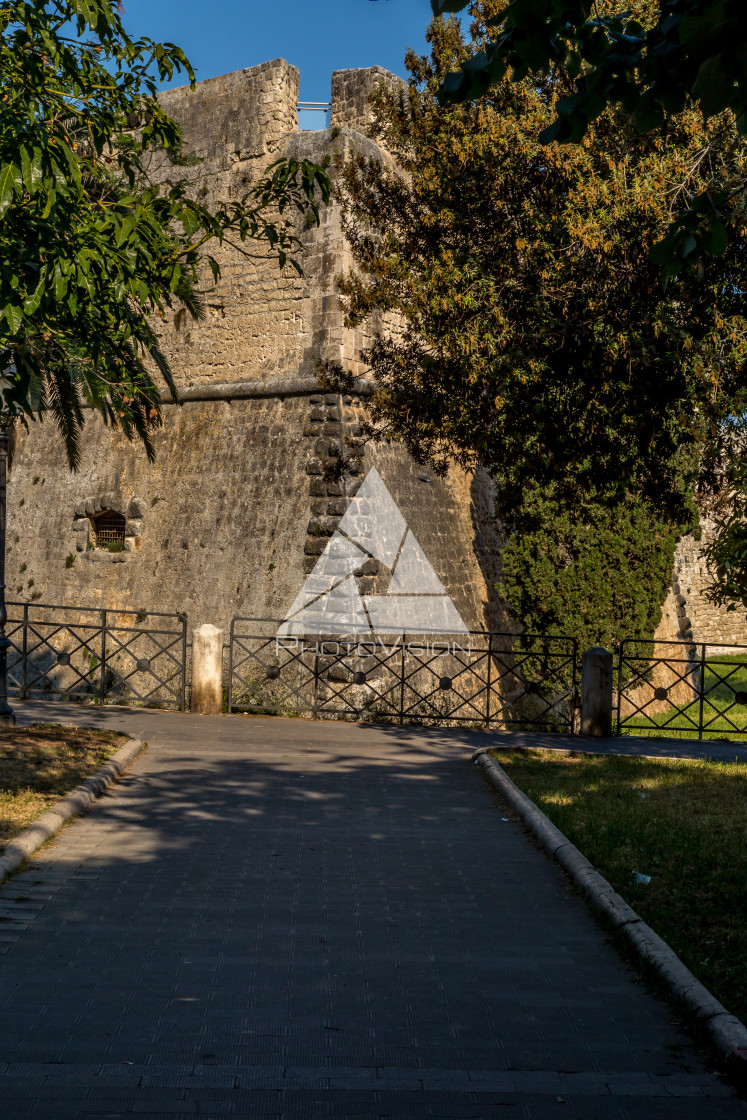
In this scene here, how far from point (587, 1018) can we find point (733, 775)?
5524mm

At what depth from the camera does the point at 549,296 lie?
30.6 feet

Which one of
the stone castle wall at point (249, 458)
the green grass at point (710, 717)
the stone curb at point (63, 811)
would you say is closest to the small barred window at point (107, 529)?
the stone castle wall at point (249, 458)

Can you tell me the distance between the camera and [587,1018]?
4035mm

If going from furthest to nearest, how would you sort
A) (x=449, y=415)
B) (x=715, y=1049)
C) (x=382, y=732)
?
(x=382, y=732)
(x=449, y=415)
(x=715, y=1049)

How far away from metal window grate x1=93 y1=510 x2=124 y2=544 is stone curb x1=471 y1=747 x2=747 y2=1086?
34.2ft

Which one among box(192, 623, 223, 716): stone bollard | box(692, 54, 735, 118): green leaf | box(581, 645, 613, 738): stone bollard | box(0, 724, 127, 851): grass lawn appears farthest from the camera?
box(192, 623, 223, 716): stone bollard

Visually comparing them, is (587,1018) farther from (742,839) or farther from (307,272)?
(307,272)

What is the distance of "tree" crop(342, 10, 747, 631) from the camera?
8.80m

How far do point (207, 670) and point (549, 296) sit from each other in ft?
19.2

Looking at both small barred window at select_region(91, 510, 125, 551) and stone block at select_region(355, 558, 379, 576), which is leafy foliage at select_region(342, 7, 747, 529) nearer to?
stone block at select_region(355, 558, 379, 576)

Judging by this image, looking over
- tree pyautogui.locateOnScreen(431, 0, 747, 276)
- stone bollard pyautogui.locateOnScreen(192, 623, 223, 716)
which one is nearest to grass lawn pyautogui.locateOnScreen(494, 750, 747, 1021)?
tree pyautogui.locateOnScreen(431, 0, 747, 276)

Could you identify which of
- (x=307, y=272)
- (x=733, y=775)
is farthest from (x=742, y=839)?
(x=307, y=272)

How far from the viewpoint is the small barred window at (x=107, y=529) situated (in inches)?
648

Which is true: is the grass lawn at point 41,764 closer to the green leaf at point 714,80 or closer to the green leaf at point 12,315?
the green leaf at point 12,315
